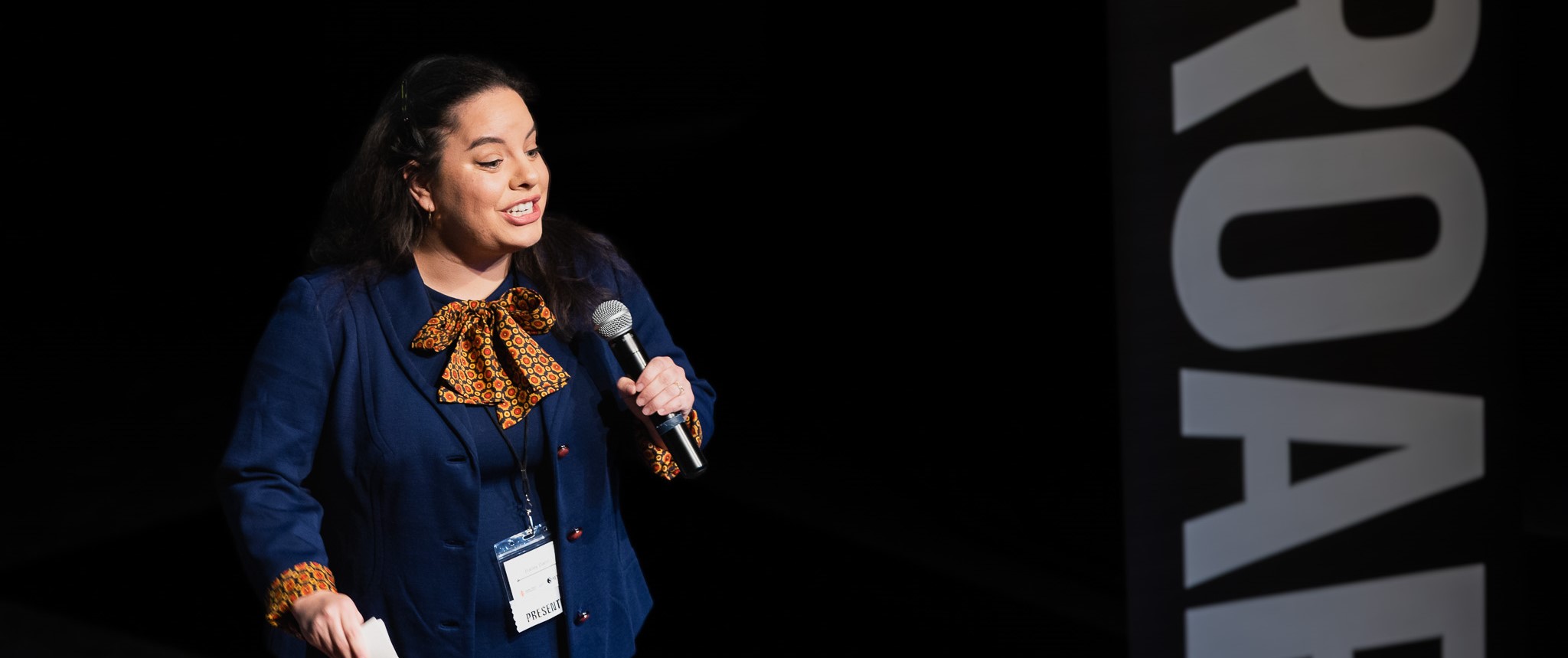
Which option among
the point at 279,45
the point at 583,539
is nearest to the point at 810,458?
the point at 279,45

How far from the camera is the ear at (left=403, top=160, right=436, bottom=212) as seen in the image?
182 centimetres

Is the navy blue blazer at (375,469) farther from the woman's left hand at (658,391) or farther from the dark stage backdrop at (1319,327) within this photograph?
the dark stage backdrop at (1319,327)

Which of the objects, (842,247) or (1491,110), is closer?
(1491,110)

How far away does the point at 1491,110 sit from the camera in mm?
2729

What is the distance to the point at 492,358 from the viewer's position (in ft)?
5.93

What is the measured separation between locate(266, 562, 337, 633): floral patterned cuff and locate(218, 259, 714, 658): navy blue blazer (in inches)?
0.7

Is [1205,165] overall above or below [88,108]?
below

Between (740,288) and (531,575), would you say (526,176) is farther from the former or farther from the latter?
(740,288)

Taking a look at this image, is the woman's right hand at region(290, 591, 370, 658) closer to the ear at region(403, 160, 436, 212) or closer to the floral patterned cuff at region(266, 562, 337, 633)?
the floral patterned cuff at region(266, 562, 337, 633)

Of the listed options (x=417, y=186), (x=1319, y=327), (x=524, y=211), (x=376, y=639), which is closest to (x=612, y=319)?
(x=524, y=211)

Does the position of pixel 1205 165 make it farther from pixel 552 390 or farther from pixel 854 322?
pixel 854 322

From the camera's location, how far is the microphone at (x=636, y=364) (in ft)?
5.77

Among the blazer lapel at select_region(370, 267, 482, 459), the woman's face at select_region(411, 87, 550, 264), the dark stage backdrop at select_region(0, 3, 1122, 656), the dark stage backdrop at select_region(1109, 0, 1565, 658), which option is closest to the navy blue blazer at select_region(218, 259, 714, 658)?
the blazer lapel at select_region(370, 267, 482, 459)

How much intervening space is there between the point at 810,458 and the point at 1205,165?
271cm
